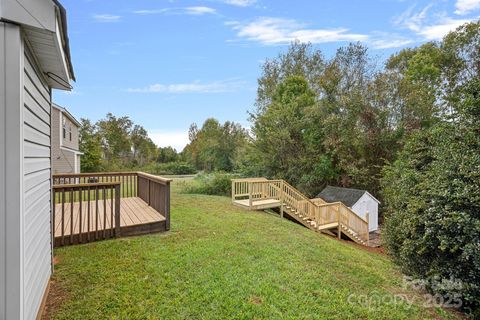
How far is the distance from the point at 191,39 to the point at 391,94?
9841mm

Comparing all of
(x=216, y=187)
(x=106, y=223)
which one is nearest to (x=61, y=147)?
(x=216, y=187)

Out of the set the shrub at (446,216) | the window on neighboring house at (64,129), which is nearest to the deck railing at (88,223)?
the shrub at (446,216)

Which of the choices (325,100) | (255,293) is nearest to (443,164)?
(255,293)

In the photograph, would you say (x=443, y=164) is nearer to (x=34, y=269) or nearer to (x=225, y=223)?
(x=225, y=223)

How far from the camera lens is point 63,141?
45.1 ft

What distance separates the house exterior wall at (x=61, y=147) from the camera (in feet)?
42.4

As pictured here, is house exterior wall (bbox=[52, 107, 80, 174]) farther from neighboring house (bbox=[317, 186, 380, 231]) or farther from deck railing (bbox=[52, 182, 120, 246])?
neighboring house (bbox=[317, 186, 380, 231])

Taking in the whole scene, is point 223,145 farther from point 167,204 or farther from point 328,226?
point 167,204

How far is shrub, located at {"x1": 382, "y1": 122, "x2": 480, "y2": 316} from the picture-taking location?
351 cm

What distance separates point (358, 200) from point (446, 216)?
7050 millimetres

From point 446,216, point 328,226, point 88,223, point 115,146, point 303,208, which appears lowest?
point 328,226

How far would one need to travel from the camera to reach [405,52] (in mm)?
17422

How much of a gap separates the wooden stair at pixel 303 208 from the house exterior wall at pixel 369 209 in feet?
2.68
